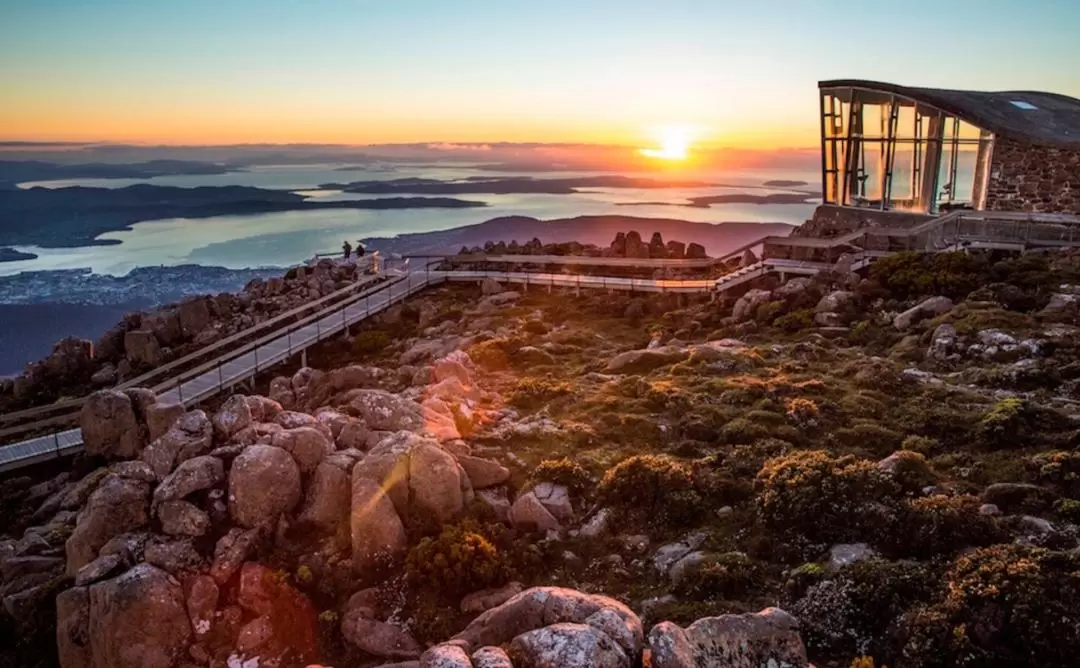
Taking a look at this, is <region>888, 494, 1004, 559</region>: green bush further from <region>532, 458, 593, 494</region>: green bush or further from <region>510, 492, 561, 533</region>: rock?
<region>510, 492, 561, 533</region>: rock

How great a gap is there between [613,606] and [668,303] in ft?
76.5

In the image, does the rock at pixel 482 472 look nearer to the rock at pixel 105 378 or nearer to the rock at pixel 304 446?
the rock at pixel 304 446

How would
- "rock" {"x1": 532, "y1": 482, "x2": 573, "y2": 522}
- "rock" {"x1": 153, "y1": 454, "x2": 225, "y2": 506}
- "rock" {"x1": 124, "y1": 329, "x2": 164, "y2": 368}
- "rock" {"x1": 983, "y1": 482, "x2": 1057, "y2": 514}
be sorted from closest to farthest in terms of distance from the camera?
1. "rock" {"x1": 983, "y1": 482, "x2": 1057, "y2": 514}
2. "rock" {"x1": 153, "y1": 454, "x2": 225, "y2": 506}
3. "rock" {"x1": 532, "y1": 482, "x2": 573, "y2": 522}
4. "rock" {"x1": 124, "y1": 329, "x2": 164, "y2": 368}

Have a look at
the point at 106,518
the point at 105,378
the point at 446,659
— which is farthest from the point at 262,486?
the point at 105,378

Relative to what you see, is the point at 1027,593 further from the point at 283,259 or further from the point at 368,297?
the point at 283,259

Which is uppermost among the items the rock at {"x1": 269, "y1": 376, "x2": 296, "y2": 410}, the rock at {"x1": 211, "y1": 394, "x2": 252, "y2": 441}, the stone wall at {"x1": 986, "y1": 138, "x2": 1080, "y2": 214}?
the stone wall at {"x1": 986, "y1": 138, "x2": 1080, "y2": 214}

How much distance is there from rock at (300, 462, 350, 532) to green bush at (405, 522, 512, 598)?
1.63 metres

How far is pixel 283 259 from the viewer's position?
113125 millimetres

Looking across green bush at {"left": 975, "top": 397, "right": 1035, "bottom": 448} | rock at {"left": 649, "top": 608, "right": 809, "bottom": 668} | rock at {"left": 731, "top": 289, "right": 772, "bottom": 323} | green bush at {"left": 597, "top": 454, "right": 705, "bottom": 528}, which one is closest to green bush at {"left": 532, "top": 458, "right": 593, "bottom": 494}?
green bush at {"left": 597, "top": 454, "right": 705, "bottom": 528}

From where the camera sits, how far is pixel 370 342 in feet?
101

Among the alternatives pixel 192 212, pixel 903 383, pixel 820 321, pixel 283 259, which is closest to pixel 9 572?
pixel 903 383

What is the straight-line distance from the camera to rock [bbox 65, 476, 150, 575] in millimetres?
11711

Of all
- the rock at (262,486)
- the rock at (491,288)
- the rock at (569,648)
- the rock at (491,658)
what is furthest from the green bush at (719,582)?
the rock at (491,288)

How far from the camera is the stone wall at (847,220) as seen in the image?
3241 centimetres
